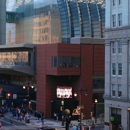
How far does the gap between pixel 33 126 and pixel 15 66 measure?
1842cm

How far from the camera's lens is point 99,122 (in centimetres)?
6288

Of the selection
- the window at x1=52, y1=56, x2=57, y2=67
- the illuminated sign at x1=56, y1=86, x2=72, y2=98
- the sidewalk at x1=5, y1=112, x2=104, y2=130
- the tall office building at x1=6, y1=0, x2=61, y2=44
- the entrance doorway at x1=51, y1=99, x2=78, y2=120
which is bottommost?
the sidewalk at x1=5, y1=112, x2=104, y2=130

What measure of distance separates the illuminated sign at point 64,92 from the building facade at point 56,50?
48.3 inches

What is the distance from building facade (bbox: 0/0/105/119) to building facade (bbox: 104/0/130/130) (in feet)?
42.5

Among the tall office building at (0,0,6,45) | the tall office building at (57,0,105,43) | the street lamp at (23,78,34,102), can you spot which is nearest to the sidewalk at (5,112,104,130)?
the street lamp at (23,78,34,102)

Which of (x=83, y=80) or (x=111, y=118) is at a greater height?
(x=83, y=80)

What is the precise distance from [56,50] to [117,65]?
1620 centimetres

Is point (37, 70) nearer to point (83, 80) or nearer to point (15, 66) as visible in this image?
point (15, 66)

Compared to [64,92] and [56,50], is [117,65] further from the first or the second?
[56,50]

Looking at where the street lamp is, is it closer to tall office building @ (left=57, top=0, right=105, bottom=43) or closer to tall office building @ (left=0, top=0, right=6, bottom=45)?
tall office building @ (left=57, top=0, right=105, bottom=43)

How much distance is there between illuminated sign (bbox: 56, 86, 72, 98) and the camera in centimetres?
6397

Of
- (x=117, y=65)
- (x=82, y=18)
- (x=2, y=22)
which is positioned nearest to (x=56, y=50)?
(x=117, y=65)

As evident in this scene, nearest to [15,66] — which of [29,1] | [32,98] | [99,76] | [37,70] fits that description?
[37,70]

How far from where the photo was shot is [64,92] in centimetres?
6419
